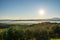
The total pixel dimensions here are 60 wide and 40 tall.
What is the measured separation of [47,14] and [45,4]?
0.16 meters

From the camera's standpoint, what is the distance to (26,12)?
1842mm

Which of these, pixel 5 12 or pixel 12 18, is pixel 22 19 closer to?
pixel 12 18

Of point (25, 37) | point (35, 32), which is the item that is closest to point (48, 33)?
point (35, 32)

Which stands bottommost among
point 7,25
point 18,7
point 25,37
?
point 25,37

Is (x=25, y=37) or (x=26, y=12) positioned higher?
(x=26, y=12)

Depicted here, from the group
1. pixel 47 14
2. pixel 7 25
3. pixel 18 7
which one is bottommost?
pixel 7 25

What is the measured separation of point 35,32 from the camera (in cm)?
178

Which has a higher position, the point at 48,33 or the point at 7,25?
the point at 7,25

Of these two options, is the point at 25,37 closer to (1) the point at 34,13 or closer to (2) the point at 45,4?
(1) the point at 34,13

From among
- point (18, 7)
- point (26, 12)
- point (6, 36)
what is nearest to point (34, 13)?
point (26, 12)

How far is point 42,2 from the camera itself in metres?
1.85

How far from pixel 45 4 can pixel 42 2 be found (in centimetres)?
6

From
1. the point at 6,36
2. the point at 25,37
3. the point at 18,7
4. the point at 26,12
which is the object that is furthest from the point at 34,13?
the point at 6,36

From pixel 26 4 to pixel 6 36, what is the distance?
57 centimetres
